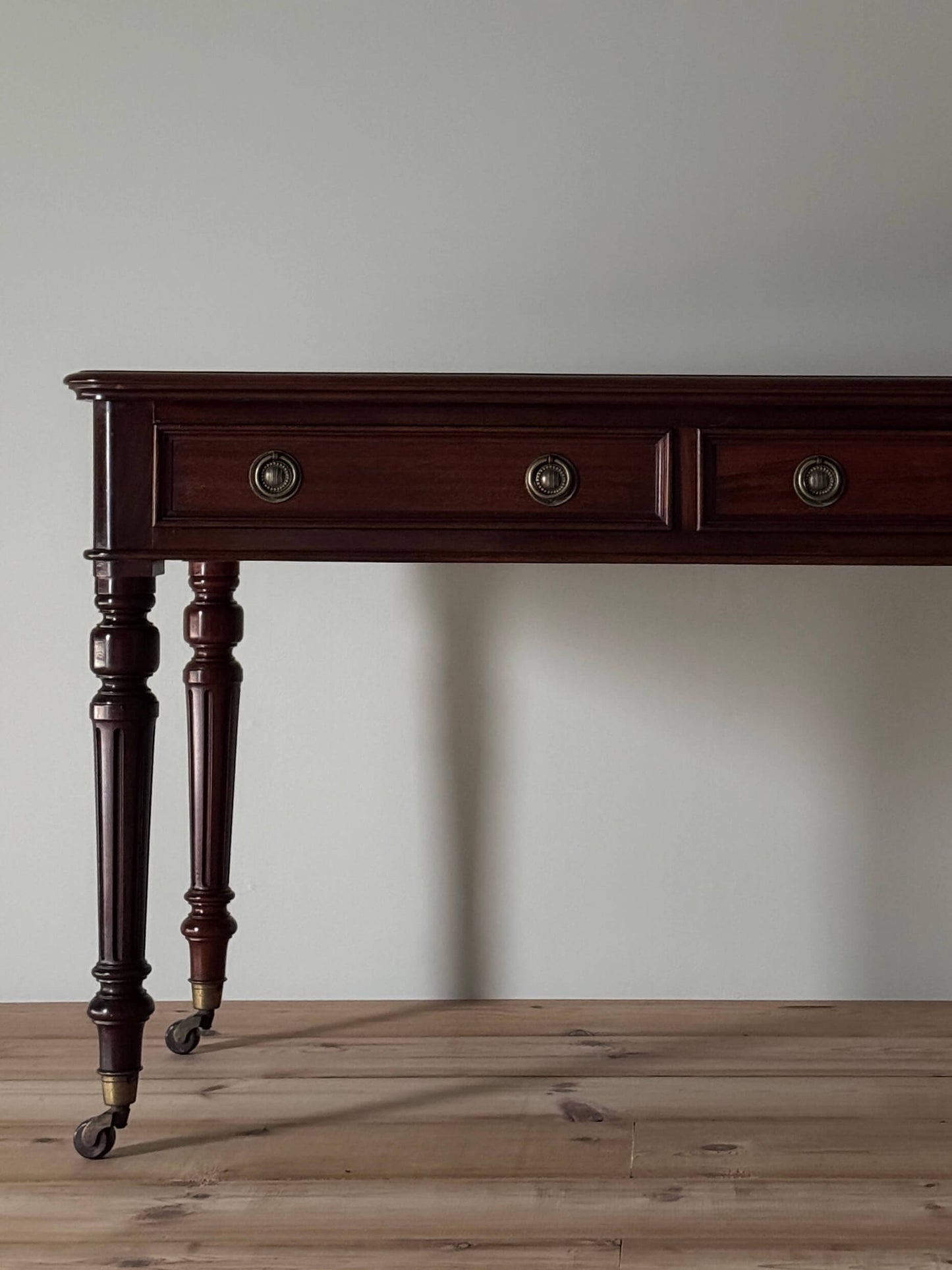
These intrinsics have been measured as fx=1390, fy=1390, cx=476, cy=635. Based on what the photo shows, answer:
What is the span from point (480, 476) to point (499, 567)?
573 millimetres

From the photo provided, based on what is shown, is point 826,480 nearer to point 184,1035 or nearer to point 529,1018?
point 529,1018

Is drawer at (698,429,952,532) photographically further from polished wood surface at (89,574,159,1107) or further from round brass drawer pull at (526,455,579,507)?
polished wood surface at (89,574,159,1107)

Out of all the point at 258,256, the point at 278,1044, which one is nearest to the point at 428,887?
the point at 278,1044

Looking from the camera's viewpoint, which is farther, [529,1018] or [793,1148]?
[529,1018]

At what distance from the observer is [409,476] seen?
1.38 m

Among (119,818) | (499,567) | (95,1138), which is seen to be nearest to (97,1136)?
(95,1138)

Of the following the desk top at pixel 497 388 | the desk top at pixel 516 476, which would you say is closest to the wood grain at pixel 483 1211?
the desk top at pixel 516 476

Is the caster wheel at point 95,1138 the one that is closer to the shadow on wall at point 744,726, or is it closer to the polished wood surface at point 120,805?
the polished wood surface at point 120,805

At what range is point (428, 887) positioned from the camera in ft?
6.46

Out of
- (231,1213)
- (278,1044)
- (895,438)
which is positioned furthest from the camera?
(278,1044)

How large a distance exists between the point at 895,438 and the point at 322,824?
99 cm

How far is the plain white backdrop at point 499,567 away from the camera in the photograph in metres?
1.90

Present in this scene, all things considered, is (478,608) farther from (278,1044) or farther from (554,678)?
(278,1044)

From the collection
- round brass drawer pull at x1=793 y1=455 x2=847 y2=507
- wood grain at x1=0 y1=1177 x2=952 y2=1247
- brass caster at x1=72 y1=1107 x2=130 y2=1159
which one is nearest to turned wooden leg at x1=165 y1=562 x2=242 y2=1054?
brass caster at x1=72 y1=1107 x2=130 y2=1159
